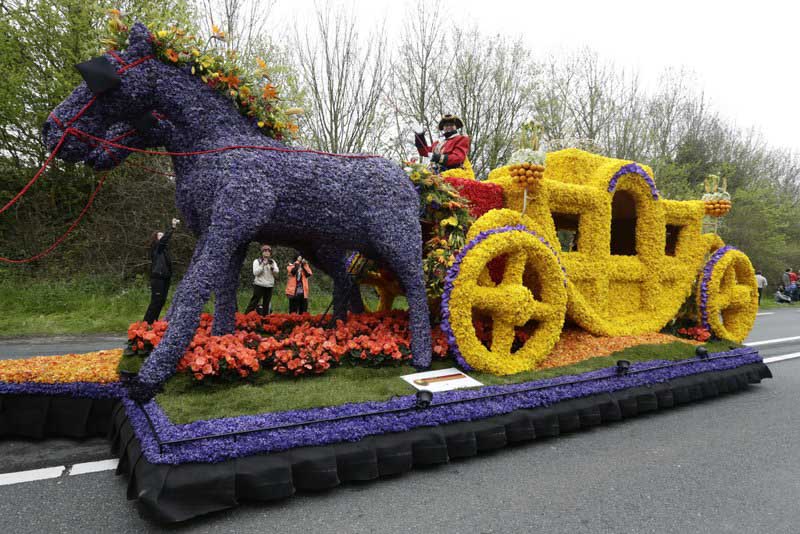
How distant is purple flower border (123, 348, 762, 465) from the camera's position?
252cm

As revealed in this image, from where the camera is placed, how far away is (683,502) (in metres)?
2.84

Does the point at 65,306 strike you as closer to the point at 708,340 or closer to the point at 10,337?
the point at 10,337

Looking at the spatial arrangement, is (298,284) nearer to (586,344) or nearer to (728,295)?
(586,344)

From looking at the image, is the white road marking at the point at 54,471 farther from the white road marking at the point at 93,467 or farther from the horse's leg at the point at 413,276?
the horse's leg at the point at 413,276

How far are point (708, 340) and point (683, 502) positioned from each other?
13.8 ft

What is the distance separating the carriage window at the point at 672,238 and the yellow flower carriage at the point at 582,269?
2cm

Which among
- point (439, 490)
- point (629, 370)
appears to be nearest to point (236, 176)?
point (439, 490)

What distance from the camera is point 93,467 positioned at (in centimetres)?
301

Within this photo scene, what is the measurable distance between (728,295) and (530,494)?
17.0ft

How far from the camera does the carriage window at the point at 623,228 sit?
21.9 feet

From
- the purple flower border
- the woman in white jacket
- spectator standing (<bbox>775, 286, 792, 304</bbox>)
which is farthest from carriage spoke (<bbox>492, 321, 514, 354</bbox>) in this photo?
spectator standing (<bbox>775, 286, 792, 304</bbox>)

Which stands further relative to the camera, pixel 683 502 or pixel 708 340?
pixel 708 340

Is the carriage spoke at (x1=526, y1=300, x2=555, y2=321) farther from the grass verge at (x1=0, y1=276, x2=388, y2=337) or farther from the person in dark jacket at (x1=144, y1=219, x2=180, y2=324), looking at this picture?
the grass verge at (x1=0, y1=276, x2=388, y2=337)

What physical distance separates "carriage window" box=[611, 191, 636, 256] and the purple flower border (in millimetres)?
3371
